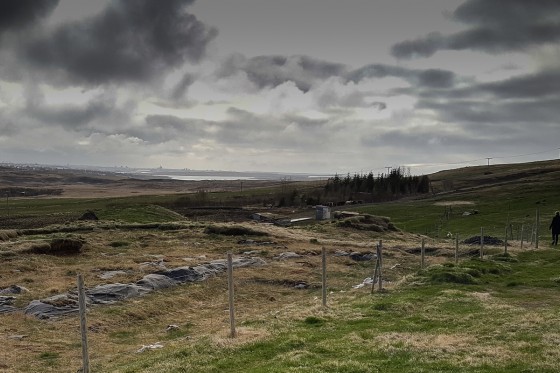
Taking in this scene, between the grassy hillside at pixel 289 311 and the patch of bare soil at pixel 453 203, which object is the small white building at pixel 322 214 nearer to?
the grassy hillside at pixel 289 311

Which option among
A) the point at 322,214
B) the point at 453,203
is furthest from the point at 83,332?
the point at 453,203

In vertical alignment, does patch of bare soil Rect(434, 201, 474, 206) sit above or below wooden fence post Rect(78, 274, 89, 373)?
below

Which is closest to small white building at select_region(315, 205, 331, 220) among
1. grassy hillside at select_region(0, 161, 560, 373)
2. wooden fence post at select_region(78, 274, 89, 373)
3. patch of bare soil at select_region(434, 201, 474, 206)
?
grassy hillside at select_region(0, 161, 560, 373)

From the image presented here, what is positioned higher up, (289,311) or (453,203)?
(453,203)

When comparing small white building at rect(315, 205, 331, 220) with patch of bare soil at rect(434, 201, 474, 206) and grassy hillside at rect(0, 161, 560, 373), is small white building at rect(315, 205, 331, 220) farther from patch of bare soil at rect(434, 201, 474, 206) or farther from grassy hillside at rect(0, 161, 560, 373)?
patch of bare soil at rect(434, 201, 474, 206)

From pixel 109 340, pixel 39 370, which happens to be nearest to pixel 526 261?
pixel 109 340

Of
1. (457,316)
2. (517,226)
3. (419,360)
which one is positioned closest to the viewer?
(419,360)

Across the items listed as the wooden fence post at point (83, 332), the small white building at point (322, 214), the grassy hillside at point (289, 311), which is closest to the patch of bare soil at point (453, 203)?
the small white building at point (322, 214)

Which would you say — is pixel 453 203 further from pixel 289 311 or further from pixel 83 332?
pixel 83 332

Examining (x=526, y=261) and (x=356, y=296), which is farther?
(x=526, y=261)

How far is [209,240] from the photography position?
55.8 m

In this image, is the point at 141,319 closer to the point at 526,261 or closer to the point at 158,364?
the point at 158,364

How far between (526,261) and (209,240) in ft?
110

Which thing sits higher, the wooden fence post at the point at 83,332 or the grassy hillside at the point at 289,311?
the wooden fence post at the point at 83,332
